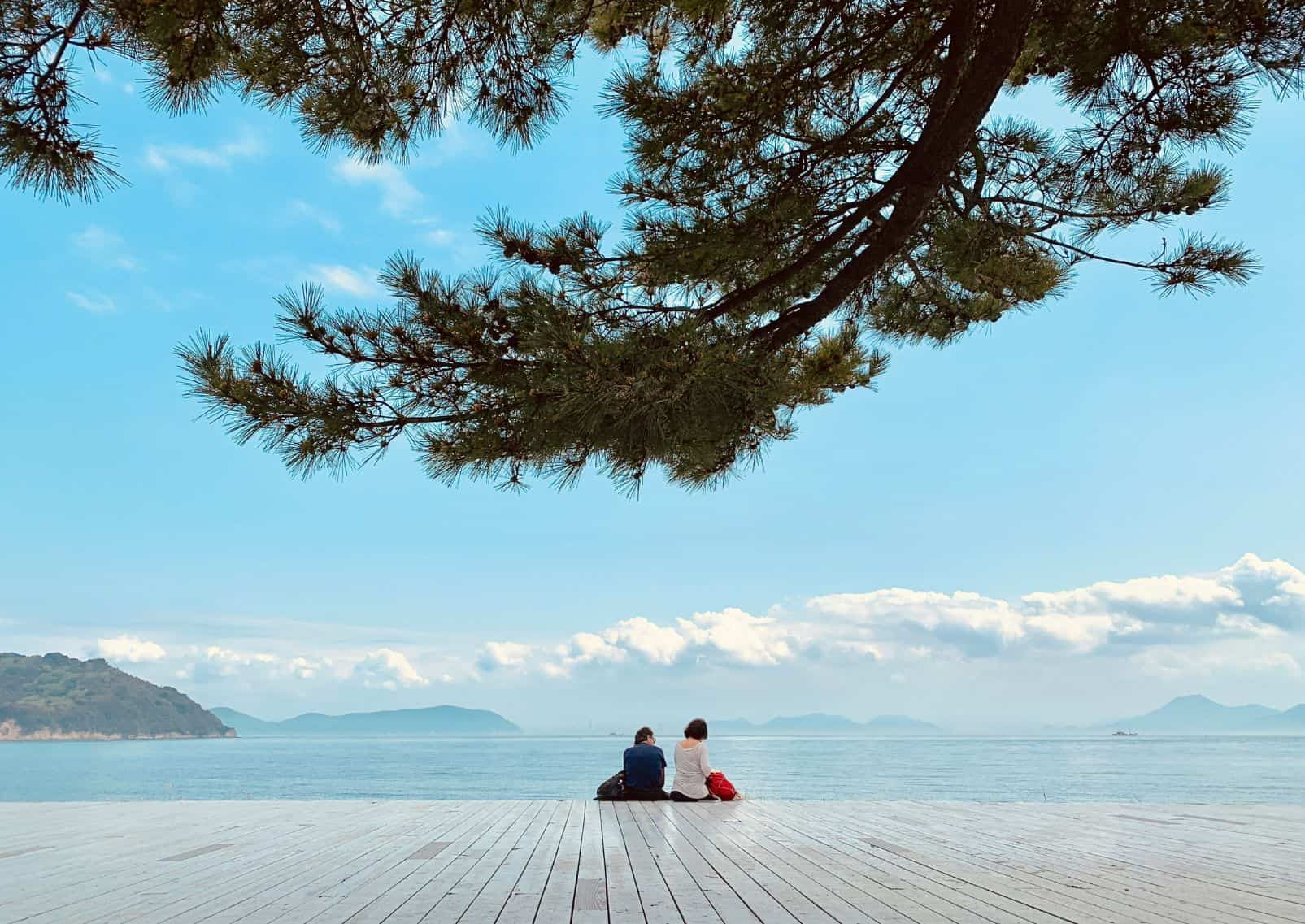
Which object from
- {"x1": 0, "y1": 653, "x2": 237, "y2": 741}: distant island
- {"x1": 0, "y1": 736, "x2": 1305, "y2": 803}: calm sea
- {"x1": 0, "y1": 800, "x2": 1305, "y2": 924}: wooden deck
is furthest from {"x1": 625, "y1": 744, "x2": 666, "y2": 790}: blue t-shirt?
{"x1": 0, "y1": 653, "x2": 237, "y2": 741}: distant island

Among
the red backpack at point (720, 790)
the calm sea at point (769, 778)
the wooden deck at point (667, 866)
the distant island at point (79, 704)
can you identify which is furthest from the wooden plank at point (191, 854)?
the distant island at point (79, 704)

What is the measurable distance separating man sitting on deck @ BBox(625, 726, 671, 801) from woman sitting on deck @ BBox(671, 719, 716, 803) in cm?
15

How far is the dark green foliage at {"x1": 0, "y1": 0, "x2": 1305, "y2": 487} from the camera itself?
156 inches

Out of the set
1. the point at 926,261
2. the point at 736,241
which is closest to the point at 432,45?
the point at 736,241

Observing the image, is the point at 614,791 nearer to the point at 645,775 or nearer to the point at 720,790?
the point at 645,775

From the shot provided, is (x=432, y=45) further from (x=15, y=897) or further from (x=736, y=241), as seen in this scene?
(x=15, y=897)

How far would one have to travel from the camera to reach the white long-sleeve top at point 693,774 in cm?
816

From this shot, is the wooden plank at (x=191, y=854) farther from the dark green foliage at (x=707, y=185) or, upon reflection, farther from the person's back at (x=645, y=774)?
the person's back at (x=645, y=774)

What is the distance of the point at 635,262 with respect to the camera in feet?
15.1

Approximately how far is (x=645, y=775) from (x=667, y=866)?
3745 millimetres

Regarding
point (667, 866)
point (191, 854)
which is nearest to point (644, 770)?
point (667, 866)

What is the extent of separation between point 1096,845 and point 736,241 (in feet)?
12.8

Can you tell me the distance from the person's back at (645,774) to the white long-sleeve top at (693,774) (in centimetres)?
19

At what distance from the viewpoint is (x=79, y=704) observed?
14400 cm
